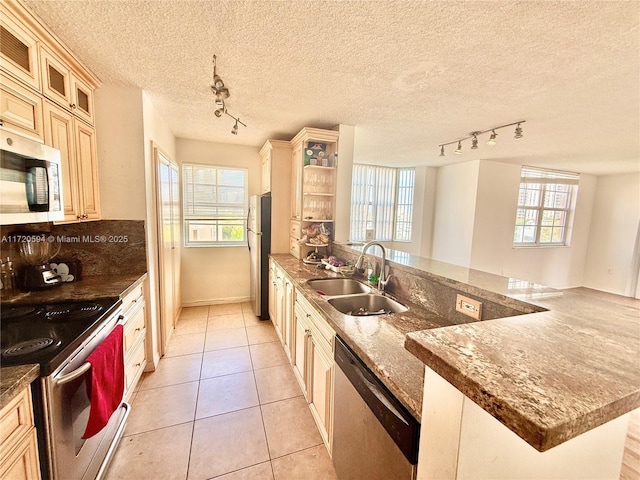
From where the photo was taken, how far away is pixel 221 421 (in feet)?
6.10

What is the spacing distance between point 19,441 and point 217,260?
301 centimetres

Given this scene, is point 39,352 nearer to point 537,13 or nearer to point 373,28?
point 373,28

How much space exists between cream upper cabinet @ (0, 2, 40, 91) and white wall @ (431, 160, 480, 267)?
5252 millimetres

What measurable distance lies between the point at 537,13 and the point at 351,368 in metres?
1.84

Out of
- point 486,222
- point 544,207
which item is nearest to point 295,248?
point 486,222

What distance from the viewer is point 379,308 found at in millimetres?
1850

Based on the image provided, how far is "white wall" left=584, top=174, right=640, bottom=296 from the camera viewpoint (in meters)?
5.23

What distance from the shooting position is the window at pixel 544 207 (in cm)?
528

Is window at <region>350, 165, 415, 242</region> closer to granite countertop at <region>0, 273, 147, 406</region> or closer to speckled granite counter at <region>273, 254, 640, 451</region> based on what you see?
granite countertop at <region>0, 273, 147, 406</region>

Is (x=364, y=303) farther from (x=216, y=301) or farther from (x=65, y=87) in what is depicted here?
(x=216, y=301)

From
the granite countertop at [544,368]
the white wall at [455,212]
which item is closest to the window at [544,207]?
the white wall at [455,212]

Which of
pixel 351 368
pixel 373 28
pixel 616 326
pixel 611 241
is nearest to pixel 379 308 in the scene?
pixel 351 368

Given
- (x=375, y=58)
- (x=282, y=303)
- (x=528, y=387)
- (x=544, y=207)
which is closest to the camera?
(x=528, y=387)

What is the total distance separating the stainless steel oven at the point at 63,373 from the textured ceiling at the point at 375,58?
155cm
